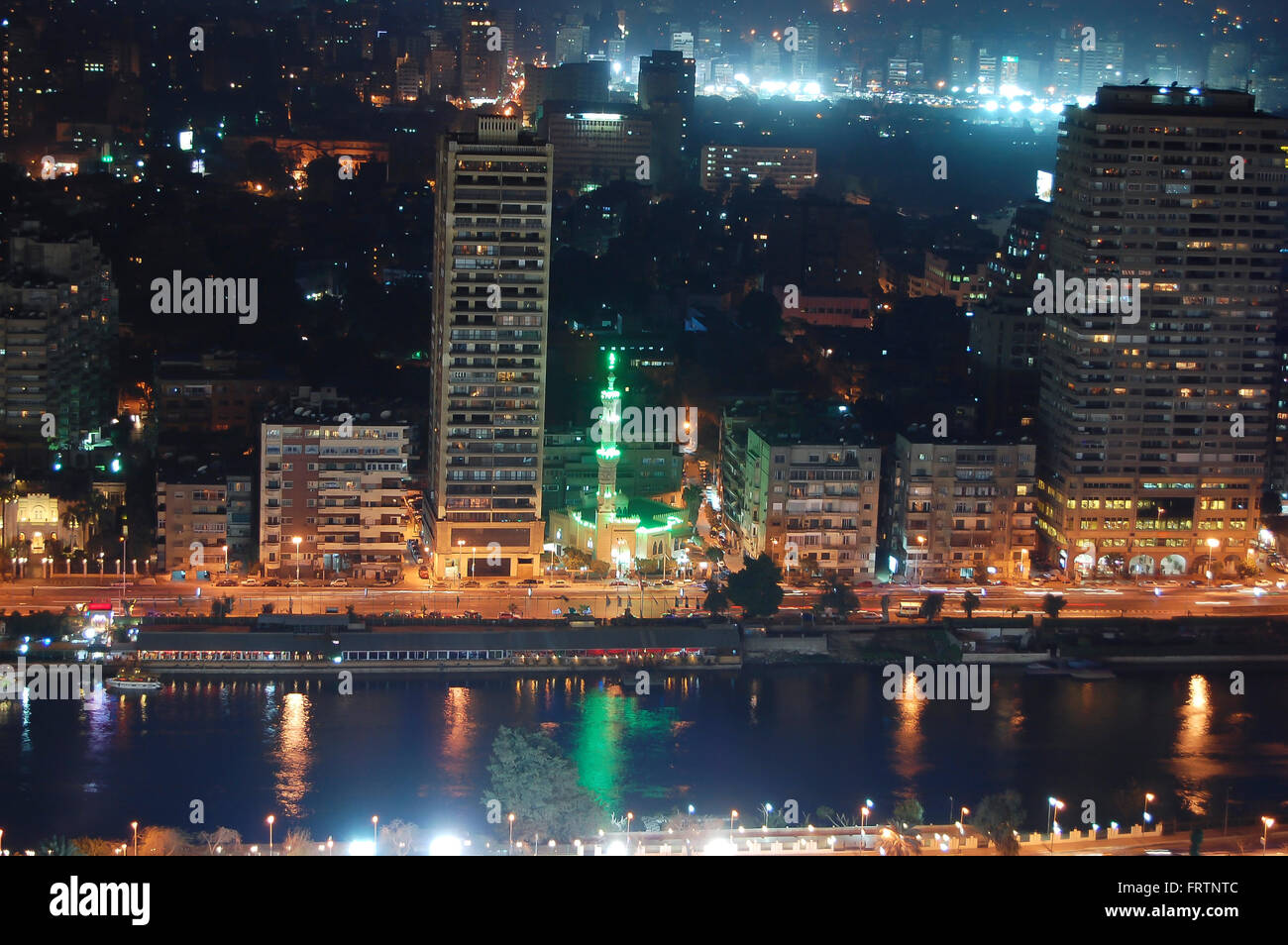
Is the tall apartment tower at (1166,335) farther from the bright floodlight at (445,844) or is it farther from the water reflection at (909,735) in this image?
the bright floodlight at (445,844)

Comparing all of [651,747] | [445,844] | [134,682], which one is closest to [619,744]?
[651,747]

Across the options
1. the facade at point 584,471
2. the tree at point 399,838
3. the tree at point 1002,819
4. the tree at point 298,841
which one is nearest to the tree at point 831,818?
the tree at point 1002,819

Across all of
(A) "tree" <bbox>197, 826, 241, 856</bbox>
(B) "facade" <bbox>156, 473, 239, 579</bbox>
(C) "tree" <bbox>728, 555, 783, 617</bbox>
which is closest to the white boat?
(B) "facade" <bbox>156, 473, 239, 579</bbox>

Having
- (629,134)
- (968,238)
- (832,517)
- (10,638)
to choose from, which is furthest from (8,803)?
(629,134)

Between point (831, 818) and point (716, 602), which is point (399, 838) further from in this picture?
point (716, 602)

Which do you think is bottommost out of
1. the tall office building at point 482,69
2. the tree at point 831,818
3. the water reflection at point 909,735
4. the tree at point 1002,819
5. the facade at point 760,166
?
the water reflection at point 909,735
